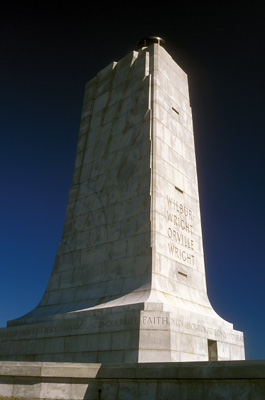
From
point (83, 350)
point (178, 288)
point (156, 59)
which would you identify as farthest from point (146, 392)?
point (156, 59)

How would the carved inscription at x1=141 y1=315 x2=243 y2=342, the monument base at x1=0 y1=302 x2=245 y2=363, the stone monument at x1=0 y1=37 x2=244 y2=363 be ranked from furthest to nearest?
the stone monument at x1=0 y1=37 x2=244 y2=363 → the carved inscription at x1=141 y1=315 x2=243 y2=342 → the monument base at x1=0 y1=302 x2=245 y2=363

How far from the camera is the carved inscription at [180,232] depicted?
15359mm

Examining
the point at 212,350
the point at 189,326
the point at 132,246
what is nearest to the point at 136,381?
the point at 189,326

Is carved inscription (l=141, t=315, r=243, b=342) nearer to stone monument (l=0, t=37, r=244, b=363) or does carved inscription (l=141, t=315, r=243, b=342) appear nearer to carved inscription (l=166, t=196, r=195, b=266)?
stone monument (l=0, t=37, r=244, b=363)

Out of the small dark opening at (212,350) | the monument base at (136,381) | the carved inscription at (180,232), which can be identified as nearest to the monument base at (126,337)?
the small dark opening at (212,350)

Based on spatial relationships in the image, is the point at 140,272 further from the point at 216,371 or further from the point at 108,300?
the point at 216,371

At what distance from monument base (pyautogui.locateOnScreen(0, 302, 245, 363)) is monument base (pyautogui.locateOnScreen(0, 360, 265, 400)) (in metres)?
2.10

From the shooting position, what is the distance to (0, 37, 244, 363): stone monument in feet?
41.1

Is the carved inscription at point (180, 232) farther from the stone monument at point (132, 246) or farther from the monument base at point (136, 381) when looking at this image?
the monument base at point (136, 381)

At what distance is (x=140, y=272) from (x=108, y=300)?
1479mm

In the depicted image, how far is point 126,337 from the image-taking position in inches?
475

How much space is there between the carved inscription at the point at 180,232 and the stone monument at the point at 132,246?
0.04 metres

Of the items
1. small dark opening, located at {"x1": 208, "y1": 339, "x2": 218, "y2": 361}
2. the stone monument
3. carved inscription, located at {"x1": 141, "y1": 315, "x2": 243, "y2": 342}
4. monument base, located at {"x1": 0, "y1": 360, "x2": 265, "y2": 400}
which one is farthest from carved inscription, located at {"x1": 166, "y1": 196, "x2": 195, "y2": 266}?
A: monument base, located at {"x1": 0, "y1": 360, "x2": 265, "y2": 400}

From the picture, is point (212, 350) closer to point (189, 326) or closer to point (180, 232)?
point (189, 326)
